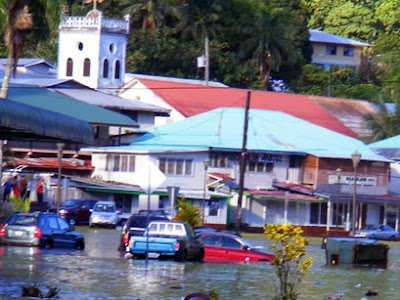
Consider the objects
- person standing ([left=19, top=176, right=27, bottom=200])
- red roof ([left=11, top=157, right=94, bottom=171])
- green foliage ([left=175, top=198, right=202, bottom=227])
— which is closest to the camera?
green foliage ([left=175, top=198, right=202, bottom=227])

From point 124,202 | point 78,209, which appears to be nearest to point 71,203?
point 78,209

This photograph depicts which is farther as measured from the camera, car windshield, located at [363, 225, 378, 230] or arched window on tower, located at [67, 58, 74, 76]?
arched window on tower, located at [67, 58, 74, 76]

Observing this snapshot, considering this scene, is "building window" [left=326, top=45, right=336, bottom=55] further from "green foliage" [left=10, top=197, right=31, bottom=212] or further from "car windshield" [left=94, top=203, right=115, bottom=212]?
"green foliage" [left=10, top=197, right=31, bottom=212]

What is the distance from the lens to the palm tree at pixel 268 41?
9988cm

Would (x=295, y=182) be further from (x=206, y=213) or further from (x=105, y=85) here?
(x=105, y=85)

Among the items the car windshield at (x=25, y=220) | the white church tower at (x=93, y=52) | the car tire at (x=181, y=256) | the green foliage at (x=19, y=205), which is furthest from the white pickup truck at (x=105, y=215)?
the white church tower at (x=93, y=52)

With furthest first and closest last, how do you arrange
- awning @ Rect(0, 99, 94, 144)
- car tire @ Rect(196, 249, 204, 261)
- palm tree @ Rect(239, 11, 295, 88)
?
palm tree @ Rect(239, 11, 295, 88), car tire @ Rect(196, 249, 204, 261), awning @ Rect(0, 99, 94, 144)

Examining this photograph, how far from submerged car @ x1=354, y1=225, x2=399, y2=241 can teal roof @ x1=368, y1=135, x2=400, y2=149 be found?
12.7 m

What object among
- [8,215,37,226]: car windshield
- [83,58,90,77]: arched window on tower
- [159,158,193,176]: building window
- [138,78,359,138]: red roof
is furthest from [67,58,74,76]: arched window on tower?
[8,215,37,226]: car windshield

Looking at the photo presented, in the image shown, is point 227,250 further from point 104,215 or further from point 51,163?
point 51,163

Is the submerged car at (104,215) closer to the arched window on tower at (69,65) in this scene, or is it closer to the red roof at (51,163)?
the red roof at (51,163)

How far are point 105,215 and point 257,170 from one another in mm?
14514

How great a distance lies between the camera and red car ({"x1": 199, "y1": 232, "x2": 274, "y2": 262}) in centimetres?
3509

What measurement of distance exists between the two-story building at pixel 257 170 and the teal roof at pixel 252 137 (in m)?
0.06
